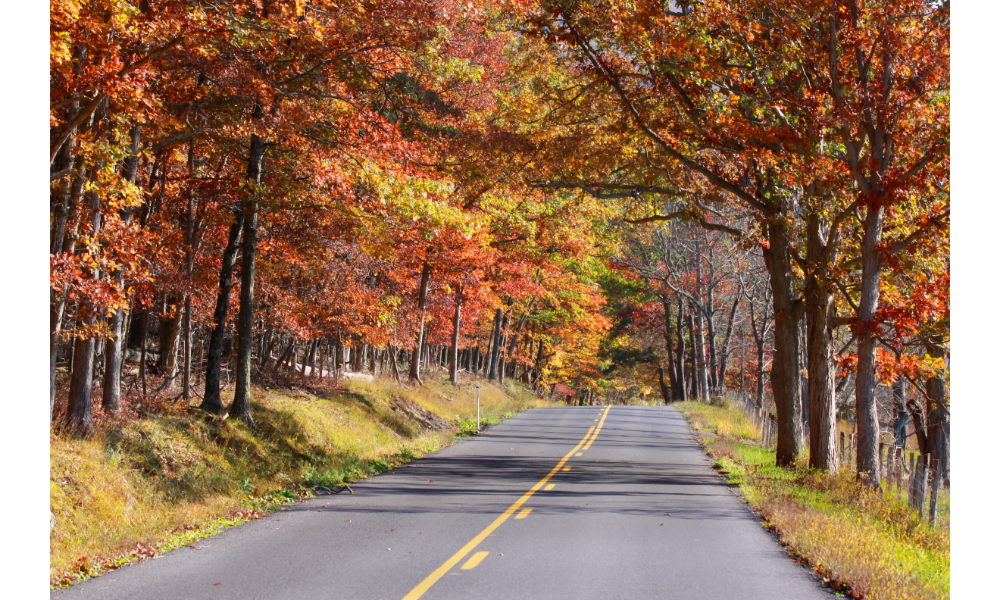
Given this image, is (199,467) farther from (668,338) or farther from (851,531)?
(668,338)

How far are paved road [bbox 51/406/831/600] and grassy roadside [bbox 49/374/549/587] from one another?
58 cm

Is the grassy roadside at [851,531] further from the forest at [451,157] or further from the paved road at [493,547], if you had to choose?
the forest at [451,157]

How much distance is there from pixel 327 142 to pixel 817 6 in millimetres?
8874

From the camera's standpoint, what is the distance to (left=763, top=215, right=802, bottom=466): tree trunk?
1648cm

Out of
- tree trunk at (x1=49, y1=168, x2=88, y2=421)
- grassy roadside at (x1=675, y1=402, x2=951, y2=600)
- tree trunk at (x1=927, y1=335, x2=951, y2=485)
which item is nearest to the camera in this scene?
grassy roadside at (x1=675, y1=402, x2=951, y2=600)

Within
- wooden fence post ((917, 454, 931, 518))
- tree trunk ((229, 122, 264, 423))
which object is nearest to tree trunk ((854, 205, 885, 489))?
wooden fence post ((917, 454, 931, 518))

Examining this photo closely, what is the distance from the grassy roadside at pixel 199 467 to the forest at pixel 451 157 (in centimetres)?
72

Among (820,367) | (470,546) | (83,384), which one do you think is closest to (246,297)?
(83,384)

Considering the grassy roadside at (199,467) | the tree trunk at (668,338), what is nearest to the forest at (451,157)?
the grassy roadside at (199,467)

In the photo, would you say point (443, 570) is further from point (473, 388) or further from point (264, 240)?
point (473, 388)

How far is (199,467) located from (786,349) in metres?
12.5

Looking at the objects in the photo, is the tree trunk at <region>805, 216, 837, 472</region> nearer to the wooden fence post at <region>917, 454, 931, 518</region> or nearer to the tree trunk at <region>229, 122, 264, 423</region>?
the wooden fence post at <region>917, 454, 931, 518</region>

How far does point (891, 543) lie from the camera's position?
8.51m

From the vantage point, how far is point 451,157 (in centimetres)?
1917
